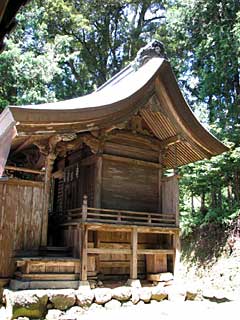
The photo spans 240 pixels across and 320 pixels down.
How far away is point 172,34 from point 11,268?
1779 centimetres

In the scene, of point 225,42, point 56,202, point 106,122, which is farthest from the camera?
point 225,42

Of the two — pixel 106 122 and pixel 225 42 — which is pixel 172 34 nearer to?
pixel 225 42

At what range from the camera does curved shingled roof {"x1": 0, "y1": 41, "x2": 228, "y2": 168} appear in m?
8.03

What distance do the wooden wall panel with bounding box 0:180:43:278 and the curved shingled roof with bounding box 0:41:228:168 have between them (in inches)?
61.7

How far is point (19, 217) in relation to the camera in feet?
28.6

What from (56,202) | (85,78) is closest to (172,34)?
(85,78)

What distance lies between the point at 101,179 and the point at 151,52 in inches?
164

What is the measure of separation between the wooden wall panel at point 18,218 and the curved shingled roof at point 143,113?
1568 mm

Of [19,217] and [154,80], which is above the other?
[154,80]

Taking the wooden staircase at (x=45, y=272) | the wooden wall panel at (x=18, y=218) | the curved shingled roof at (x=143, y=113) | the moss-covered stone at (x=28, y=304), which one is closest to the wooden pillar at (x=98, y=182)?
the curved shingled roof at (x=143, y=113)

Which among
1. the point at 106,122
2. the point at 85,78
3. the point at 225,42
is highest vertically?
the point at 85,78

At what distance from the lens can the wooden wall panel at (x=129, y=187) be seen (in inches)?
412

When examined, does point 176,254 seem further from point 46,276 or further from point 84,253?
point 46,276

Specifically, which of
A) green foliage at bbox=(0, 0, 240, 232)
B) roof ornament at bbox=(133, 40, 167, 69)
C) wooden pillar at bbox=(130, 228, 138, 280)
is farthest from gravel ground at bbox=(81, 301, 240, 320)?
roof ornament at bbox=(133, 40, 167, 69)
